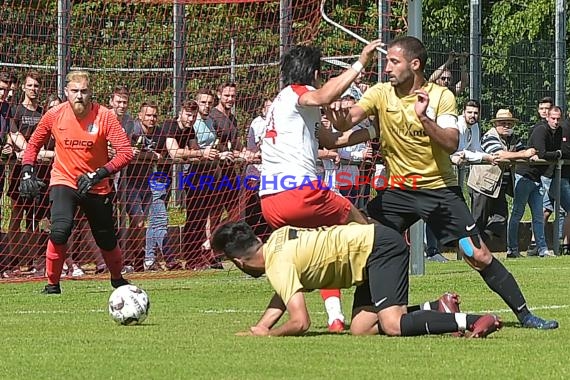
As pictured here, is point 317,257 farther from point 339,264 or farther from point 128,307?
point 128,307

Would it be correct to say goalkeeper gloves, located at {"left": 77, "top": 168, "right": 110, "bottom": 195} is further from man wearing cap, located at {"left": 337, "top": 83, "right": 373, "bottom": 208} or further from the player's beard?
man wearing cap, located at {"left": 337, "top": 83, "right": 373, "bottom": 208}

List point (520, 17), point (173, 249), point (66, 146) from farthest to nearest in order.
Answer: point (520, 17)
point (173, 249)
point (66, 146)

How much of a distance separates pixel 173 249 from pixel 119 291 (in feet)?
22.9

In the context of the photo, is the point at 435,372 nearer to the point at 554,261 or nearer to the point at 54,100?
the point at 54,100

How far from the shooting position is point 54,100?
16188mm

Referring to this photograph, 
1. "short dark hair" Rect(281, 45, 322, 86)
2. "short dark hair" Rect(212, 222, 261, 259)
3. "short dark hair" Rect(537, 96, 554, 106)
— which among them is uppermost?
"short dark hair" Rect(281, 45, 322, 86)

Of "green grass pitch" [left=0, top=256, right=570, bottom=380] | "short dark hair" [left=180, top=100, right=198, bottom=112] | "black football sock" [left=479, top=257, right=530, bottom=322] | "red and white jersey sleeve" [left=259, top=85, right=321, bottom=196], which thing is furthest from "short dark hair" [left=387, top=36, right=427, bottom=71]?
"short dark hair" [left=180, top=100, right=198, bottom=112]

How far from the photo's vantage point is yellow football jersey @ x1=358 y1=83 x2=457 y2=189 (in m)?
9.80

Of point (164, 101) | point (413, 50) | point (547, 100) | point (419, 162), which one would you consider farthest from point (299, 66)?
point (547, 100)

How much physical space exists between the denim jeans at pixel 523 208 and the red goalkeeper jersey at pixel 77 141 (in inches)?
302

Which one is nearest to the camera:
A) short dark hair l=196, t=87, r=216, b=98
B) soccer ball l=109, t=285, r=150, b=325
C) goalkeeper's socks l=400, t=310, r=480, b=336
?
goalkeeper's socks l=400, t=310, r=480, b=336

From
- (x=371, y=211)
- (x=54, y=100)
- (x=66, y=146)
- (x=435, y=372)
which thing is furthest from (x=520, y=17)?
(x=435, y=372)

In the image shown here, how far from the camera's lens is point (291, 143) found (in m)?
9.92

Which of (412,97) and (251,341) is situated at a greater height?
(412,97)
